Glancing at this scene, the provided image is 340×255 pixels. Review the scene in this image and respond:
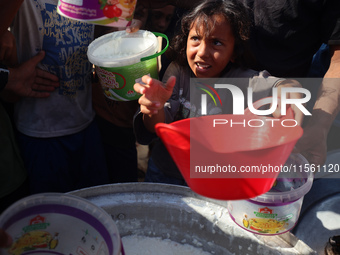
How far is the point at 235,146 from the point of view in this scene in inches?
36.4

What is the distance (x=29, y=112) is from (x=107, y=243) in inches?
34.0

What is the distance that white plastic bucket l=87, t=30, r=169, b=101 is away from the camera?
1216 millimetres

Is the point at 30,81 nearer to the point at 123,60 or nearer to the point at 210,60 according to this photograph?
the point at 123,60

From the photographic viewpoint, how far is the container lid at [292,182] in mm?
945

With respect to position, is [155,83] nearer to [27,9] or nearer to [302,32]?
[27,9]

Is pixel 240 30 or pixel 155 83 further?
pixel 240 30

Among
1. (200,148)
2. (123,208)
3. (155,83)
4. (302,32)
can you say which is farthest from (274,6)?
(123,208)

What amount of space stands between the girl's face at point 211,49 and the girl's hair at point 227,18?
2 cm

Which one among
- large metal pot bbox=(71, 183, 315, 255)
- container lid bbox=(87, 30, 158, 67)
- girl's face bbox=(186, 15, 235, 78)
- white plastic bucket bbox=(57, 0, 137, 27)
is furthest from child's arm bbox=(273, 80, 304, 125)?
white plastic bucket bbox=(57, 0, 137, 27)

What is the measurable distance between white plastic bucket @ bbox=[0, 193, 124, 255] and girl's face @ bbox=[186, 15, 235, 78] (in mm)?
752

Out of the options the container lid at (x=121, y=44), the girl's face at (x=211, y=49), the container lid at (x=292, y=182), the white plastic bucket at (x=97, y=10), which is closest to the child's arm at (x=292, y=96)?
the container lid at (x=292, y=182)

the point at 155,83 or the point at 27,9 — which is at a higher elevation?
the point at 27,9

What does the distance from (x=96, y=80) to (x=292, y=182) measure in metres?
0.91

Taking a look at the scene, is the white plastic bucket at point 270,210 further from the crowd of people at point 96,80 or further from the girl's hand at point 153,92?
the girl's hand at point 153,92
